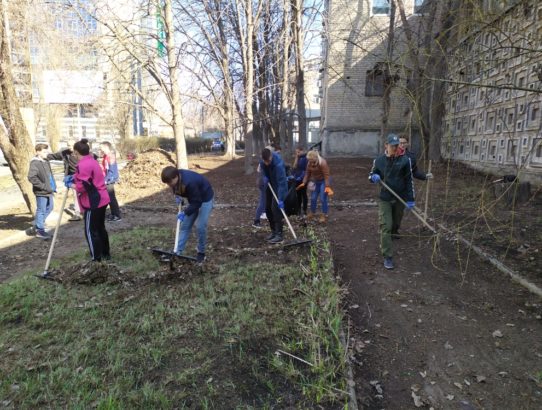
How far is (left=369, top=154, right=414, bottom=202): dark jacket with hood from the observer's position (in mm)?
5402

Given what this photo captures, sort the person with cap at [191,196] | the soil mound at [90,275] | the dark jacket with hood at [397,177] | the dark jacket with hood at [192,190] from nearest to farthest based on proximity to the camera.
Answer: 1. the soil mound at [90,275]
2. the person with cap at [191,196]
3. the dark jacket with hood at [192,190]
4. the dark jacket with hood at [397,177]

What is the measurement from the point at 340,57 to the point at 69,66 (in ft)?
37.4

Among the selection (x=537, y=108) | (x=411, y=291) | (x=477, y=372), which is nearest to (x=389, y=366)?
(x=477, y=372)

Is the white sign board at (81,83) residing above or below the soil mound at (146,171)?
above

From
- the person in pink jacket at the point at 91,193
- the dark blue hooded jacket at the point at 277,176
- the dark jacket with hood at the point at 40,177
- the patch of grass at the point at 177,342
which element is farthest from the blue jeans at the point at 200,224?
the dark jacket with hood at the point at 40,177

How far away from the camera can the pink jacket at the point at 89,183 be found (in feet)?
16.4

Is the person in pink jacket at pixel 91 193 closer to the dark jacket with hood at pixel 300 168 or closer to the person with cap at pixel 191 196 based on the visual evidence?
the person with cap at pixel 191 196

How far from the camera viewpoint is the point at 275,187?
253 inches

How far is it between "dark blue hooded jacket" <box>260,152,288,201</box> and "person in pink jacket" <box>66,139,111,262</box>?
250 centimetres

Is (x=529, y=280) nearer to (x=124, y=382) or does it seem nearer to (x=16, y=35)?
(x=124, y=382)

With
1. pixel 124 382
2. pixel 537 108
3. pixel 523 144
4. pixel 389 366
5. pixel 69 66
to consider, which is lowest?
pixel 389 366

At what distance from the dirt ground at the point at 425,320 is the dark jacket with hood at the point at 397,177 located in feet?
2.92

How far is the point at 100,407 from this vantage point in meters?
2.55

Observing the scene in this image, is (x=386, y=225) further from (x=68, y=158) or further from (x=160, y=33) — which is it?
(x=160, y=33)
